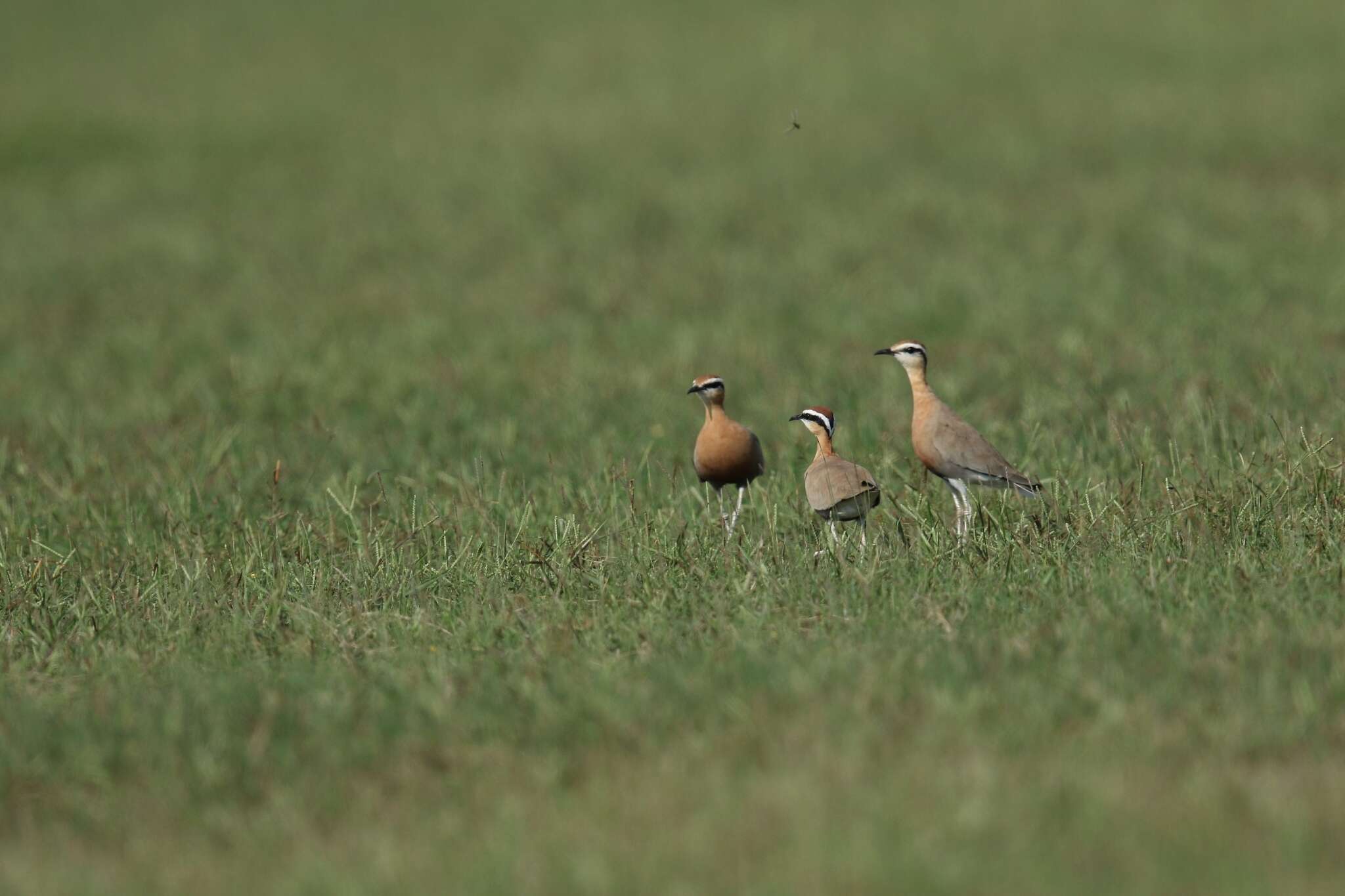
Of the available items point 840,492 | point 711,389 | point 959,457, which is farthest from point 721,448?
point 959,457

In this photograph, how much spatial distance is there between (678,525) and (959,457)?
144cm

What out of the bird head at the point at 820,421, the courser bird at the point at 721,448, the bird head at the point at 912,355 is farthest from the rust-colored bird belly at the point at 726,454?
the bird head at the point at 912,355

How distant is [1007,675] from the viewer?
5141 mm

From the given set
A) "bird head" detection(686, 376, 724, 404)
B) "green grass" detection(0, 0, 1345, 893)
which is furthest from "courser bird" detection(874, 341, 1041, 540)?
"bird head" detection(686, 376, 724, 404)

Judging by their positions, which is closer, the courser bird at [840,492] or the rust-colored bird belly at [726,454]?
the courser bird at [840,492]

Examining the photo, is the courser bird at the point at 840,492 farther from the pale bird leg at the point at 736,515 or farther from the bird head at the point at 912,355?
the bird head at the point at 912,355

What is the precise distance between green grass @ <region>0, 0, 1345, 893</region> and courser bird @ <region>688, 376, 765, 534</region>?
6.9 inches

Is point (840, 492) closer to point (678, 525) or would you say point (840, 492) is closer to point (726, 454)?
point (726, 454)

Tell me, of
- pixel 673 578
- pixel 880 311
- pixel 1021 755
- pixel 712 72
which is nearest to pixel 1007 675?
pixel 1021 755

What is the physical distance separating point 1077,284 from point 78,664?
10047mm

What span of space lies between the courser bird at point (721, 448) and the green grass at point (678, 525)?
17 cm

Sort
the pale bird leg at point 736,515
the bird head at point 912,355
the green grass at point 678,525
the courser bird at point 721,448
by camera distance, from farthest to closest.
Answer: the courser bird at point 721,448
the bird head at point 912,355
the pale bird leg at point 736,515
the green grass at point 678,525

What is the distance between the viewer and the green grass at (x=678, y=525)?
4.50 m

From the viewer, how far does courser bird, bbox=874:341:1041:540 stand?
22.6 feet
